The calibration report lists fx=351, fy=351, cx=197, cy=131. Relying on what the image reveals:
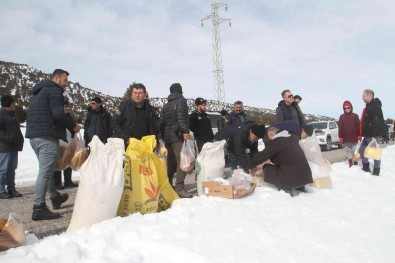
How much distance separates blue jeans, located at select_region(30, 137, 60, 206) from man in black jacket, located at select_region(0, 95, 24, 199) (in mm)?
2261

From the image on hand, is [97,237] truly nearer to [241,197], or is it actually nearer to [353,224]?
[241,197]

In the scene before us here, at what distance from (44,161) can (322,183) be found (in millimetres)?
4102

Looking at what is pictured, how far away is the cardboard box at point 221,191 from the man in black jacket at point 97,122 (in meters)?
2.80

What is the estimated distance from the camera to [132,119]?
16.0 feet

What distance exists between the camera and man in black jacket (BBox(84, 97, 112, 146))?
6.61 m

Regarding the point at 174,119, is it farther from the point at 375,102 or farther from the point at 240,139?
the point at 375,102

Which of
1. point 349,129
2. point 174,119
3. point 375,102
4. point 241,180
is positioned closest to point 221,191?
point 241,180

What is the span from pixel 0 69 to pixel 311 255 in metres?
63.1

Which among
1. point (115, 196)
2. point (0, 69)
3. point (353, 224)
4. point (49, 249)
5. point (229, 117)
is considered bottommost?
point (353, 224)

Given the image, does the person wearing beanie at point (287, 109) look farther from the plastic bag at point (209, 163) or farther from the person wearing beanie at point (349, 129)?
the plastic bag at point (209, 163)

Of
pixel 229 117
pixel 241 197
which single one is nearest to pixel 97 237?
pixel 241 197

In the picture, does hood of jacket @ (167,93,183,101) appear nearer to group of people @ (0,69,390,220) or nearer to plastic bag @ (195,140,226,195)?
group of people @ (0,69,390,220)

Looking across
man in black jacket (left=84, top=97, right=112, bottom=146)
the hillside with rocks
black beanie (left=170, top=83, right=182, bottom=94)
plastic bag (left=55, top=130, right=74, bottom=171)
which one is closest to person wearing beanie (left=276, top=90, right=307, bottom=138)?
black beanie (left=170, top=83, right=182, bottom=94)

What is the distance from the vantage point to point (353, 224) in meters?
3.86
